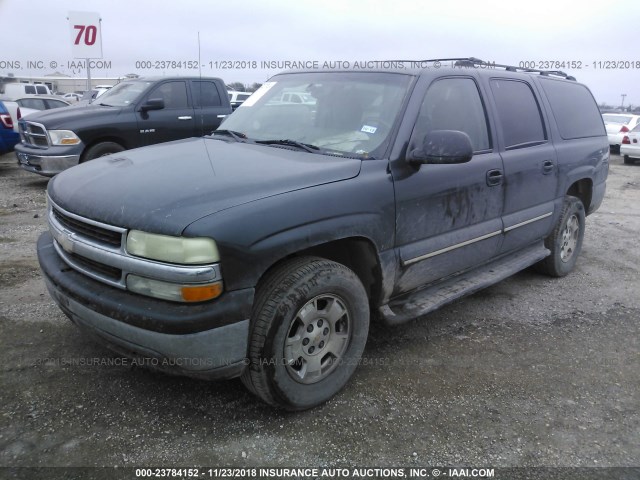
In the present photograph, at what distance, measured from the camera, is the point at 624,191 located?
416 inches

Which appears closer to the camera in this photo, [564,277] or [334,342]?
[334,342]

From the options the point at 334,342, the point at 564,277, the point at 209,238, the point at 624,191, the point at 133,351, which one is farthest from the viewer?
the point at 624,191

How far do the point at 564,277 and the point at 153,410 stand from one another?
4184mm

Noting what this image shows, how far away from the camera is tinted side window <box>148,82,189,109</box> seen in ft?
29.5

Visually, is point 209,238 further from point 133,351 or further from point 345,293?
point 345,293

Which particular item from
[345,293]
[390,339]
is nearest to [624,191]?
[390,339]

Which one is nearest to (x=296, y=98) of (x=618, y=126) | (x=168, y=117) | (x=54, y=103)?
(x=168, y=117)

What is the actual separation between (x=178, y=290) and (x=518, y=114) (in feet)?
10.4

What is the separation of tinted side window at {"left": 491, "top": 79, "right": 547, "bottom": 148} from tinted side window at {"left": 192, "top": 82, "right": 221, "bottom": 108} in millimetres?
6455

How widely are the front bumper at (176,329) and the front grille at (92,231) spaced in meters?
0.23

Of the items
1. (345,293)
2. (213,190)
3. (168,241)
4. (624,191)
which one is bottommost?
(624,191)

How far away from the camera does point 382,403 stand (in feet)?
9.75

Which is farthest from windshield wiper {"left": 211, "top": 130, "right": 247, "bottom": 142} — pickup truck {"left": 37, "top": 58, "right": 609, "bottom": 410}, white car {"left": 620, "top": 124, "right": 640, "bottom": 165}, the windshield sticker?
white car {"left": 620, "top": 124, "right": 640, "bottom": 165}

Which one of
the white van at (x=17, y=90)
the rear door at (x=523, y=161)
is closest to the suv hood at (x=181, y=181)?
the rear door at (x=523, y=161)
